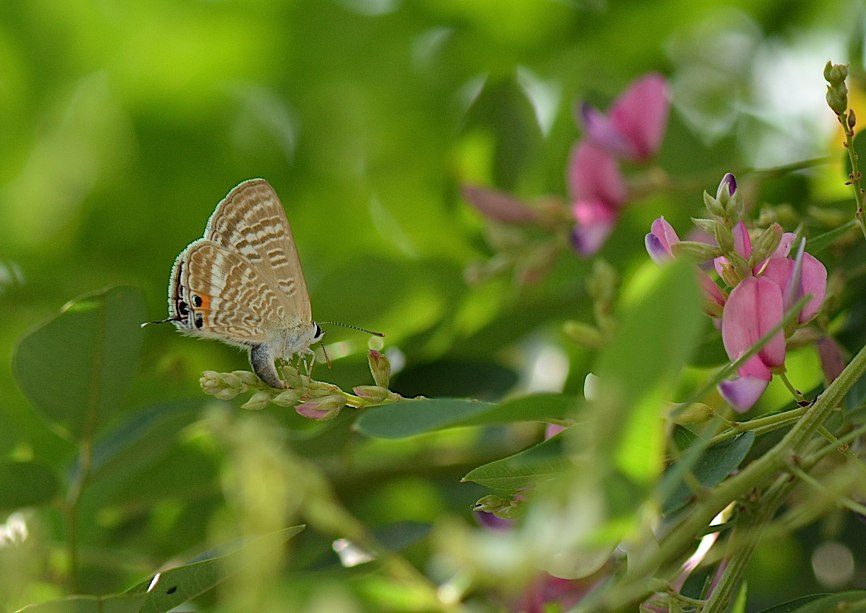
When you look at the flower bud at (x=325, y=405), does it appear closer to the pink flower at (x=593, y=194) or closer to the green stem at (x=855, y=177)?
the green stem at (x=855, y=177)

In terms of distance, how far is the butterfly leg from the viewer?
105 cm

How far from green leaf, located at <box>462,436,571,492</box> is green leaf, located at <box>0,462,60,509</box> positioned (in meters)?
0.65

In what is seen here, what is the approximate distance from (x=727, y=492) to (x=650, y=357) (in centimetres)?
18

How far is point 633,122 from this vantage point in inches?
64.2

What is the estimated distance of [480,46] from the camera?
2273 millimetres

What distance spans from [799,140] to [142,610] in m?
1.71

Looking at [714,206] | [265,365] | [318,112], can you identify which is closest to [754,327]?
[714,206]

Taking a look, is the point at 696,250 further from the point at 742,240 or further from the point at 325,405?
the point at 325,405

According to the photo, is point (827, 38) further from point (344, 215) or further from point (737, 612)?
point (737, 612)

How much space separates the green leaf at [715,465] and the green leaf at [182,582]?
14.8 inches

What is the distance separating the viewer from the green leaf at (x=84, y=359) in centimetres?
119

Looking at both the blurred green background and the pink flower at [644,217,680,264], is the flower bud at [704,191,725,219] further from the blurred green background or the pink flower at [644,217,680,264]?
the blurred green background

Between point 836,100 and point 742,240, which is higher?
point 836,100

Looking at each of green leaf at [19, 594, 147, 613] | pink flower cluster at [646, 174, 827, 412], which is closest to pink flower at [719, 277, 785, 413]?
pink flower cluster at [646, 174, 827, 412]
